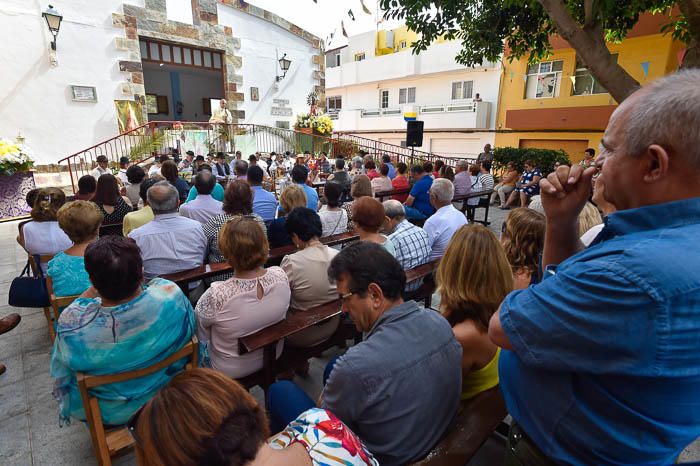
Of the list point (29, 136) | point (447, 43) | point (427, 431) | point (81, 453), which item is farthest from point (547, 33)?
point (447, 43)

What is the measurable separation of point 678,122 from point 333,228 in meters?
3.48

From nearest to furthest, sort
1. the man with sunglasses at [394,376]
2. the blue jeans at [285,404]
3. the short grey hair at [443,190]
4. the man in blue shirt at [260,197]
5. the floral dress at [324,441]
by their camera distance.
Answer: the floral dress at [324,441] → the man with sunglasses at [394,376] → the blue jeans at [285,404] → the short grey hair at [443,190] → the man in blue shirt at [260,197]

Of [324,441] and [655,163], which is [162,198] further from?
[655,163]

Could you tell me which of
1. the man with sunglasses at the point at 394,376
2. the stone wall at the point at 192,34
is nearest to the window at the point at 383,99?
the stone wall at the point at 192,34

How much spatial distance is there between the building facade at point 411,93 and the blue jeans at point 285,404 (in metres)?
17.4

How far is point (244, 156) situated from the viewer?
13000 millimetres

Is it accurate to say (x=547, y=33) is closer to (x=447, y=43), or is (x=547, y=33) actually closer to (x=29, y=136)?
(x=29, y=136)

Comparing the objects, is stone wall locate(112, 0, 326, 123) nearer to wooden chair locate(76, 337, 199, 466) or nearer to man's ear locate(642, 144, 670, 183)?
wooden chair locate(76, 337, 199, 466)

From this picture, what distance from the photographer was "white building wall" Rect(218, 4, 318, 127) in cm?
1318

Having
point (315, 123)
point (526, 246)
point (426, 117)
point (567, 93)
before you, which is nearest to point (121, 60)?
point (315, 123)

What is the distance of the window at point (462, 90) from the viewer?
18.4 meters

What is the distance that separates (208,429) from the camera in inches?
30.2

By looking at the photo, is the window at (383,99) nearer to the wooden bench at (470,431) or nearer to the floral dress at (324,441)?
the wooden bench at (470,431)

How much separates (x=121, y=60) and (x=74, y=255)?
34.7 ft
